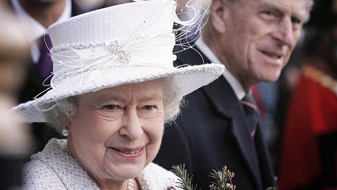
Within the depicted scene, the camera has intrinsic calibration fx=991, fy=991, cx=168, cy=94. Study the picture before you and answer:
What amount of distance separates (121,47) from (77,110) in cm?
29

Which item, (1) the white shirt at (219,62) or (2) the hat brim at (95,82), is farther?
(1) the white shirt at (219,62)

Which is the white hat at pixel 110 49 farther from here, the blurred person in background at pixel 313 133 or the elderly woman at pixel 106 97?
the blurred person in background at pixel 313 133

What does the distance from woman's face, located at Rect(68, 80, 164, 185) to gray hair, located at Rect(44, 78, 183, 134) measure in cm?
3

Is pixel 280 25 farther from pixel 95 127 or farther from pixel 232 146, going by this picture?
pixel 95 127

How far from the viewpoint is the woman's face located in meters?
3.56

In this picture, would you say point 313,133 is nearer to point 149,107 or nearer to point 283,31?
point 283,31

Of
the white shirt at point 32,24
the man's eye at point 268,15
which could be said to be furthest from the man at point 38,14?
the man's eye at point 268,15

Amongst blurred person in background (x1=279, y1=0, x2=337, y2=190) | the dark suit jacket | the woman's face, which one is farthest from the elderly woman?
blurred person in background (x1=279, y1=0, x2=337, y2=190)

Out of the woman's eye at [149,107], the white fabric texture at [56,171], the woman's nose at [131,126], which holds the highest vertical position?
the woman's eye at [149,107]

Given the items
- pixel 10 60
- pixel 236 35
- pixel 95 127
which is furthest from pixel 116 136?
pixel 236 35

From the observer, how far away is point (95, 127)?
3.57 metres

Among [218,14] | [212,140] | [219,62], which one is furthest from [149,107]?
[218,14]

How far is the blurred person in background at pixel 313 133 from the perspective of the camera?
725 centimetres

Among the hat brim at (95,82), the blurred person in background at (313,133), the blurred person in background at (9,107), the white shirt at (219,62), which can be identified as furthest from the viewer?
the blurred person in background at (313,133)
